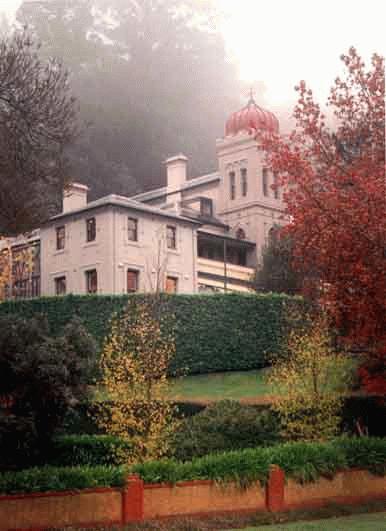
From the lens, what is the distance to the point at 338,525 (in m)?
21.8

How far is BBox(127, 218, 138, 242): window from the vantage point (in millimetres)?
55062

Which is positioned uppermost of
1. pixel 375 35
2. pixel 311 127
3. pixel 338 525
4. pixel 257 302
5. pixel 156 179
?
pixel 375 35

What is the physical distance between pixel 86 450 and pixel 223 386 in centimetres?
1238

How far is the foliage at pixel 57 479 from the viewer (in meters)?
21.3

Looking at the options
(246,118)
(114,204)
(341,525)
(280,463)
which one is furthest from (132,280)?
(341,525)

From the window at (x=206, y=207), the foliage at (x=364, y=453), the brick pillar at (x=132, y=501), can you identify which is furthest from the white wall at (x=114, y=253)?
the brick pillar at (x=132, y=501)

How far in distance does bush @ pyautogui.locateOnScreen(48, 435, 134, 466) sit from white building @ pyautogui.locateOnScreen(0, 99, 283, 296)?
17.1 m

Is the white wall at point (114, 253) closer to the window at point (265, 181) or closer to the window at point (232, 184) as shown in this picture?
the window at point (232, 184)

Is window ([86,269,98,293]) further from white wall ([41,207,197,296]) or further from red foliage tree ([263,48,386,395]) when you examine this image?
red foliage tree ([263,48,386,395])

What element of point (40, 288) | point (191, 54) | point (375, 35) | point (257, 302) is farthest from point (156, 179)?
point (257, 302)

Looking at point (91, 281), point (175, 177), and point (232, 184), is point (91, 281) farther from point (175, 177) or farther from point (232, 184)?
point (175, 177)

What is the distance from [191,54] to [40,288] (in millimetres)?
45983

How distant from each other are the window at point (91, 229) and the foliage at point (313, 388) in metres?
21.5

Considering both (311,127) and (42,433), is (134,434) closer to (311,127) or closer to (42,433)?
(42,433)
